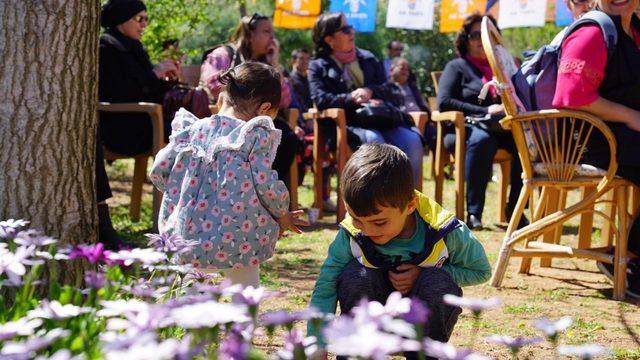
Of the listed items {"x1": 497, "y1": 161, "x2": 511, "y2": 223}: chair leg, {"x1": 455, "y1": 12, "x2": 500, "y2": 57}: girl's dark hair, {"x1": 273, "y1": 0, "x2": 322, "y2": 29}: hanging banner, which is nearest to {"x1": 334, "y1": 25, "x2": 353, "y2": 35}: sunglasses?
{"x1": 455, "y1": 12, "x2": 500, "y2": 57}: girl's dark hair

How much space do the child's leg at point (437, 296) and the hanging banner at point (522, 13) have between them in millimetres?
8444

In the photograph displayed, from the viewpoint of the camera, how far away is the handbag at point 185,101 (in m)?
5.92

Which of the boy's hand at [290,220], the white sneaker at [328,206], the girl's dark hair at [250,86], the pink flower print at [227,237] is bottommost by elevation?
the white sneaker at [328,206]

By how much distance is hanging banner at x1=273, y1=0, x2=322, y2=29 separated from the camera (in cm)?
1222

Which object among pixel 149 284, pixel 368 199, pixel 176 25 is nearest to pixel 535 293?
pixel 368 199

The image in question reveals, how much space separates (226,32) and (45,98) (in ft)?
83.8

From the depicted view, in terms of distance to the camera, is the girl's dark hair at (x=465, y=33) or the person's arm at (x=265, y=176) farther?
the girl's dark hair at (x=465, y=33)

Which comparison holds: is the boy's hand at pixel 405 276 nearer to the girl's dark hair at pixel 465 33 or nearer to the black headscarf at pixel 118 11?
the black headscarf at pixel 118 11

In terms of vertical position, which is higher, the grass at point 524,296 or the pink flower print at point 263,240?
the pink flower print at point 263,240

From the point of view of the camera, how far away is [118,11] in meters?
6.22

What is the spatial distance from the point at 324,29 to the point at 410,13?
491 cm

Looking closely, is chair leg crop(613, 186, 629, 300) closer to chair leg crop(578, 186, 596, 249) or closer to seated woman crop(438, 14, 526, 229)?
chair leg crop(578, 186, 596, 249)

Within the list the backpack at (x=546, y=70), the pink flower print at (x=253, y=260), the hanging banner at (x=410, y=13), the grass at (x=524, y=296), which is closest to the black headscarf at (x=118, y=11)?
the grass at (x=524, y=296)

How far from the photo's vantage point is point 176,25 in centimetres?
1023
